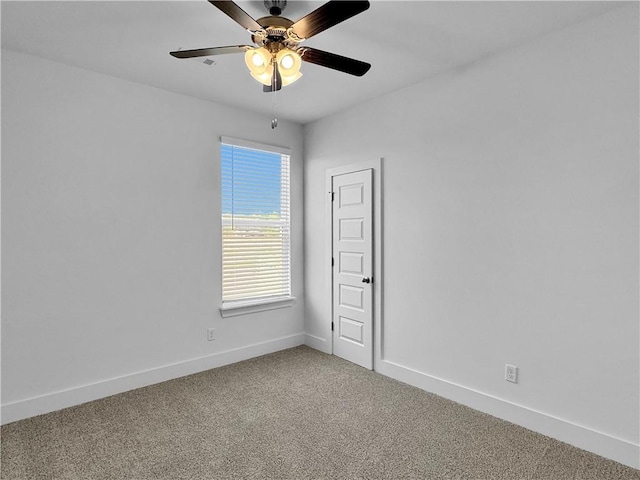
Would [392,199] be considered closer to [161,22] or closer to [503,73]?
[503,73]

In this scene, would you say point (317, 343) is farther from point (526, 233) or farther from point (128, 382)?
point (526, 233)

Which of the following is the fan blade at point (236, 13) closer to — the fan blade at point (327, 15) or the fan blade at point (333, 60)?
the fan blade at point (327, 15)

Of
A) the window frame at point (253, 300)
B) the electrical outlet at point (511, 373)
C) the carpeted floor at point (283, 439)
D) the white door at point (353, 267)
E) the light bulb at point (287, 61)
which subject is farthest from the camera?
the window frame at point (253, 300)

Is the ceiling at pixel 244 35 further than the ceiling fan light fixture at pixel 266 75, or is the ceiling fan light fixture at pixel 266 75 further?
the ceiling at pixel 244 35

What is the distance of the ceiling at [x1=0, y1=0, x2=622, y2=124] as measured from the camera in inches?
87.7

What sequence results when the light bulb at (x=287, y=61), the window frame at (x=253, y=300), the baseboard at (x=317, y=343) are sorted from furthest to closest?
the baseboard at (x=317, y=343) < the window frame at (x=253, y=300) < the light bulb at (x=287, y=61)

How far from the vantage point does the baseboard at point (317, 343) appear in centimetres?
427

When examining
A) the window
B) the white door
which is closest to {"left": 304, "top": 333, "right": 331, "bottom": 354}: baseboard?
the white door

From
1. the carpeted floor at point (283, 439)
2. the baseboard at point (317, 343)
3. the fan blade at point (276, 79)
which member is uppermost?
the fan blade at point (276, 79)

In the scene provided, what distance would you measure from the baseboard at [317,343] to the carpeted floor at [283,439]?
89 cm

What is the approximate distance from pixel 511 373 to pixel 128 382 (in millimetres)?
3135

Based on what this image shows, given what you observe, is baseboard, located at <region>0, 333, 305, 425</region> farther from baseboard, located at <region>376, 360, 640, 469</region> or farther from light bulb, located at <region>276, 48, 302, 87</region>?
light bulb, located at <region>276, 48, 302, 87</region>

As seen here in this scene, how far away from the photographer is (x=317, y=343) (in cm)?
441

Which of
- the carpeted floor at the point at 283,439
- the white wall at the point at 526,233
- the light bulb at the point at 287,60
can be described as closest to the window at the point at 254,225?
the carpeted floor at the point at 283,439
